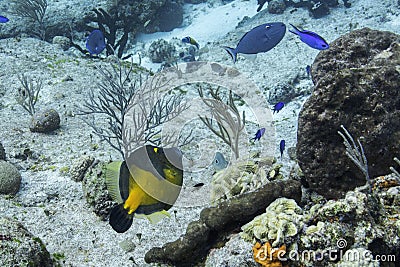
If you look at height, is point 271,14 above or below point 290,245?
below

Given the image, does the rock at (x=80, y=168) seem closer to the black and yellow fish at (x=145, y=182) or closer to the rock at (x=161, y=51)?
the black and yellow fish at (x=145, y=182)

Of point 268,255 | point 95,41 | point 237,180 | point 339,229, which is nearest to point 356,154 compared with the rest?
point 339,229

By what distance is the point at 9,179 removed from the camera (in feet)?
14.1

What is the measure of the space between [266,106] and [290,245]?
20.1 ft

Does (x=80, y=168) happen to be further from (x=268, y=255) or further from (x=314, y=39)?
(x=314, y=39)

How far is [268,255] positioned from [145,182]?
1129 mm

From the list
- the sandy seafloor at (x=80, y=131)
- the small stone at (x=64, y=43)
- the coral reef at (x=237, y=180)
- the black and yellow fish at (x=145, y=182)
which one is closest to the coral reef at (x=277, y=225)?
the sandy seafloor at (x=80, y=131)

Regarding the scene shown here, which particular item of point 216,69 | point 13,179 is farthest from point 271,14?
point 13,179

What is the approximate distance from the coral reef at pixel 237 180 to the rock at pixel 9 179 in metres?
2.63

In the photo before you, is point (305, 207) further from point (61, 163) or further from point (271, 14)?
point (271, 14)

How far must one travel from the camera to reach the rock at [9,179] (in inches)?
167

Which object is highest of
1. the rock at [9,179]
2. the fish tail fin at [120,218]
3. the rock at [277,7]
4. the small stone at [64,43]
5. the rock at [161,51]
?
the fish tail fin at [120,218]

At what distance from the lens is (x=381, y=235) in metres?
2.46

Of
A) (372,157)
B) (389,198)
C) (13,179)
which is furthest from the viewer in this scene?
(13,179)
